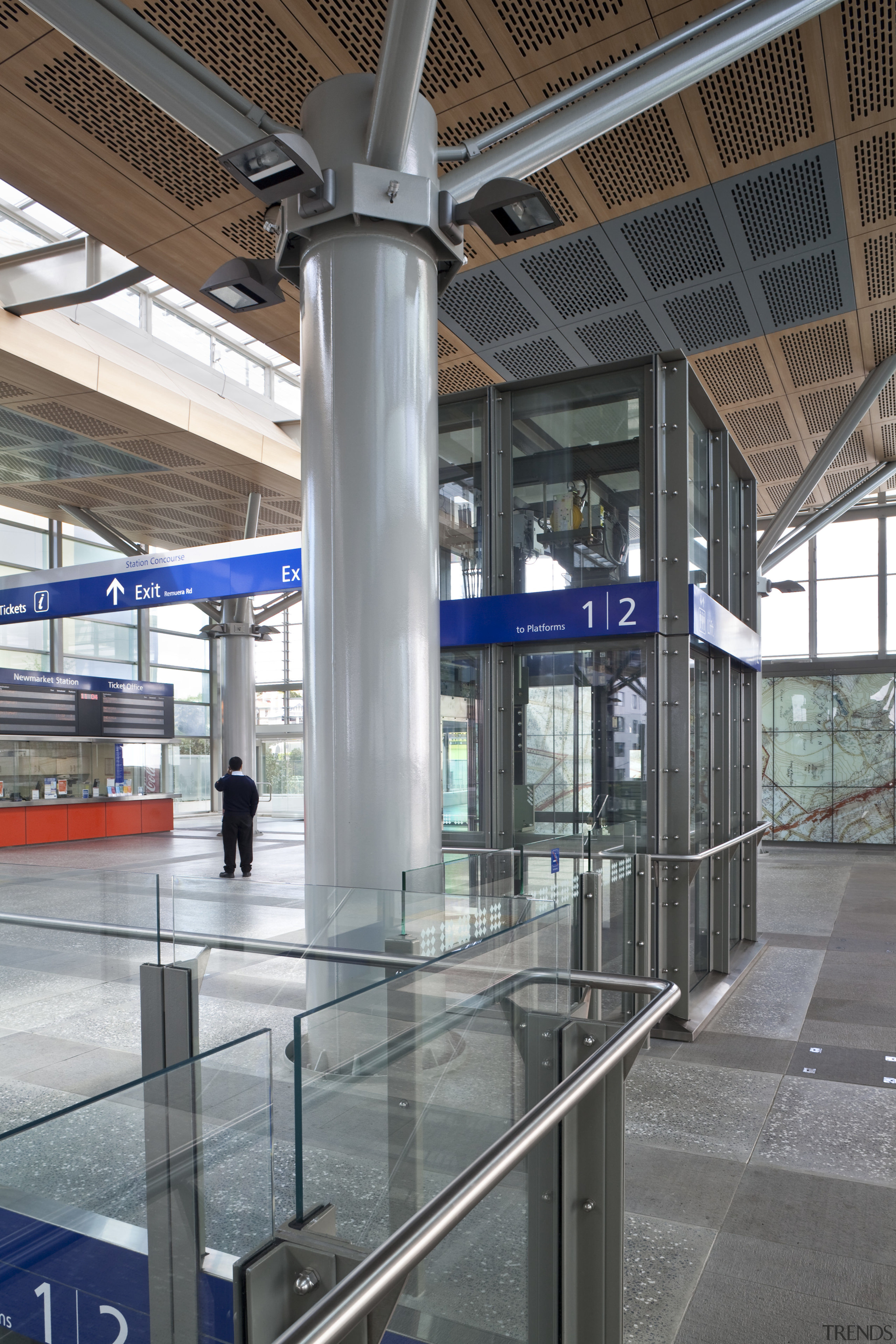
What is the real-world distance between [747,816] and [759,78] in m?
5.80

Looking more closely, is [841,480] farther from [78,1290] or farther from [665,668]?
[78,1290]

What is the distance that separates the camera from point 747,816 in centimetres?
879

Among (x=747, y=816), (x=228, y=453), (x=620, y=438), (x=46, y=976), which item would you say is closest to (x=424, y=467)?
(x=620, y=438)

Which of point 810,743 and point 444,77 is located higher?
point 444,77

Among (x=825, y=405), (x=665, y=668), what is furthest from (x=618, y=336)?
(x=665, y=668)

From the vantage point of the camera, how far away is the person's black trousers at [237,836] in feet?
43.6

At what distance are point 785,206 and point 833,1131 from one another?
6100mm

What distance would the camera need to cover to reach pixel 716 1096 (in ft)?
16.5

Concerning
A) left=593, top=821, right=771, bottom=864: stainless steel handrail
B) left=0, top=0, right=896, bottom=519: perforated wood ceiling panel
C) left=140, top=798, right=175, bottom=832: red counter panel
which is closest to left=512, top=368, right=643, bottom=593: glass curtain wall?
left=0, top=0, right=896, bottom=519: perforated wood ceiling panel

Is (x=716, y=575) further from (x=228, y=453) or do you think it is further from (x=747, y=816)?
(x=228, y=453)

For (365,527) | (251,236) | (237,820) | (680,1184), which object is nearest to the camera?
(680,1184)

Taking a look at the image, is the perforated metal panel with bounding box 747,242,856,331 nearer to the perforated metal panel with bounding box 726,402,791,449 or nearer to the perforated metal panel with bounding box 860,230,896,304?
the perforated metal panel with bounding box 860,230,896,304

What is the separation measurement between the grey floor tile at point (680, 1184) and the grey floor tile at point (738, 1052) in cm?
138

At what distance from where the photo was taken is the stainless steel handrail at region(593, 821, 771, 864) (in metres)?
5.46
